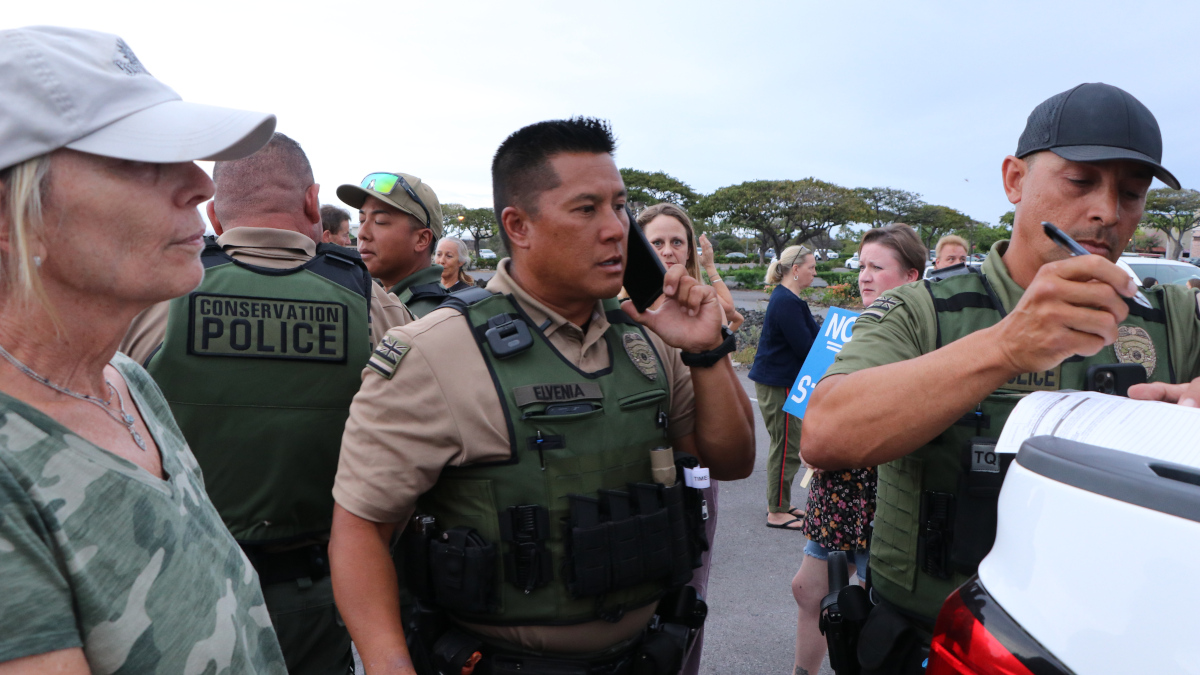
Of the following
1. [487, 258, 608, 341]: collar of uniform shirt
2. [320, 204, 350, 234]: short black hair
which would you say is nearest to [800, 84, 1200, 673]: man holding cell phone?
[487, 258, 608, 341]: collar of uniform shirt

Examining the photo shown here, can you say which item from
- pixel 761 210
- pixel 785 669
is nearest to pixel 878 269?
pixel 785 669

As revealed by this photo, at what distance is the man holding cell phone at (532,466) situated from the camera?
1.68 metres

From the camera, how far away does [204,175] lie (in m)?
1.14

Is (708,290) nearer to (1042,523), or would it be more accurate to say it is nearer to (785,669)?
(1042,523)

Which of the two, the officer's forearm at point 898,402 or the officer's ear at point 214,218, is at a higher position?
the officer's ear at point 214,218

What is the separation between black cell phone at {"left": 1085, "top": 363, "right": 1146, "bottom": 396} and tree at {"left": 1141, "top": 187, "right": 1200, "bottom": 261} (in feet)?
182

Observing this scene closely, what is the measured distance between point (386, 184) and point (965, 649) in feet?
10.5

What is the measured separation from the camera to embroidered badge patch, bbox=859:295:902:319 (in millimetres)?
1764

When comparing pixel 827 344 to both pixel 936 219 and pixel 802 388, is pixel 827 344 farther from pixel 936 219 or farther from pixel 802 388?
pixel 936 219

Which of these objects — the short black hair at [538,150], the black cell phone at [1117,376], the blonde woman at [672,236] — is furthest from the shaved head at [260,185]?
the black cell phone at [1117,376]

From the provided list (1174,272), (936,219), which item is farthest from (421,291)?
(936,219)

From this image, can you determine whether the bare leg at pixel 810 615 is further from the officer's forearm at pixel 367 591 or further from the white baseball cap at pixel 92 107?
the white baseball cap at pixel 92 107

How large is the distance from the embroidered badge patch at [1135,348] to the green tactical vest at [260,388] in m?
2.11

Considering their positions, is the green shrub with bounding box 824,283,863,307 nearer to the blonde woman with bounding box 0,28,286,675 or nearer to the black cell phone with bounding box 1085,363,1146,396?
the black cell phone with bounding box 1085,363,1146,396
